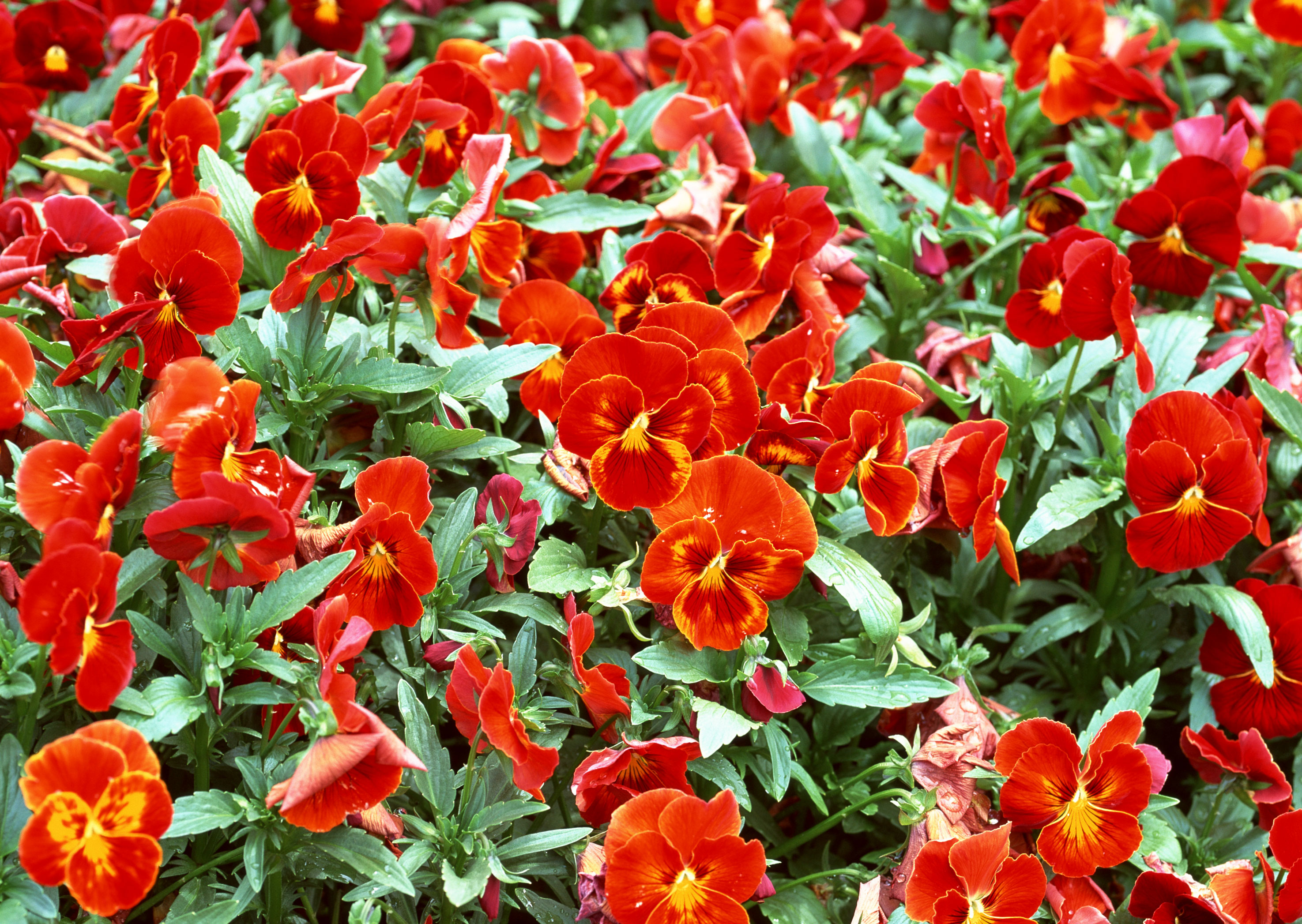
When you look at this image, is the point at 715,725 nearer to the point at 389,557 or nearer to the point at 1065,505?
the point at 389,557

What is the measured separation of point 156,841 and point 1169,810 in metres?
1.56

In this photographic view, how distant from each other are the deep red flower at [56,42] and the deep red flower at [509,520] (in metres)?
1.54

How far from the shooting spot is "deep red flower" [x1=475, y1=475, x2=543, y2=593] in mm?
1569

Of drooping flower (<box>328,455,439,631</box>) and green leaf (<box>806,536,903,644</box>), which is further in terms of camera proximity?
green leaf (<box>806,536,903,644</box>)

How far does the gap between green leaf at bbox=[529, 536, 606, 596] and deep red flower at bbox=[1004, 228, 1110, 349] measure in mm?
905

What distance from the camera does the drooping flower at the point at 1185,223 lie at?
6.77 feet

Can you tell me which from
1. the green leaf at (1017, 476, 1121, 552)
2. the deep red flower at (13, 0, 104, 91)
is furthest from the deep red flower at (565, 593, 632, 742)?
the deep red flower at (13, 0, 104, 91)

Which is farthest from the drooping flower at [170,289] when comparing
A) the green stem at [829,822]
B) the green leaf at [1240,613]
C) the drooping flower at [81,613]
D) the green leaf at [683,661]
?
the green leaf at [1240,613]

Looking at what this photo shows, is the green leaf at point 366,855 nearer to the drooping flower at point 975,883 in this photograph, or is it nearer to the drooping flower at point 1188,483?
the drooping flower at point 975,883

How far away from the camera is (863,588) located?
1613 millimetres

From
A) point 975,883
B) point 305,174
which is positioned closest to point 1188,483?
point 975,883

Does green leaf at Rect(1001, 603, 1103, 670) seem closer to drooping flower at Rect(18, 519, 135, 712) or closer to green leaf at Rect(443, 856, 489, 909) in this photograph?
green leaf at Rect(443, 856, 489, 909)

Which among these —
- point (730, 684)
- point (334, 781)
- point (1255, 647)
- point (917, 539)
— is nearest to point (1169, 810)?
point (1255, 647)

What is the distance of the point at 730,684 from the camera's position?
5.09 feet
